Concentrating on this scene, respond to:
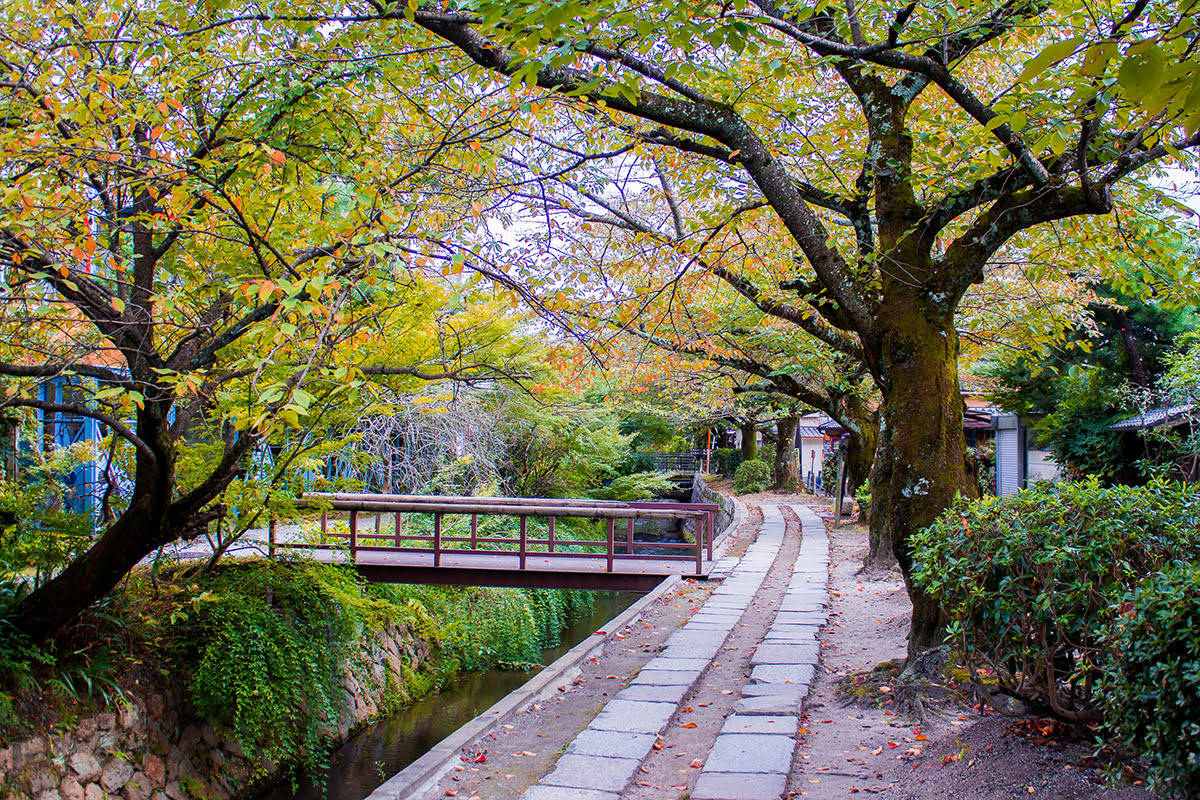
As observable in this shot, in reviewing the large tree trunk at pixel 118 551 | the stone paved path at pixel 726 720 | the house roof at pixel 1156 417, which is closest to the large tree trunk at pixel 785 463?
the house roof at pixel 1156 417

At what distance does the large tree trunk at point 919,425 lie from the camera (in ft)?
18.0

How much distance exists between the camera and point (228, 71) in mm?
5953

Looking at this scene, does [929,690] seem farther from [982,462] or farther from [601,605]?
[982,462]

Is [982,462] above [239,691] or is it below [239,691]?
above

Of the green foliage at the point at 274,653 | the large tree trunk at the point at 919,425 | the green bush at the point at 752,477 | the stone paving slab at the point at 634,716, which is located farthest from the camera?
the green bush at the point at 752,477

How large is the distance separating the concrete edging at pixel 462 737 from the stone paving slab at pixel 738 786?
1.49 meters

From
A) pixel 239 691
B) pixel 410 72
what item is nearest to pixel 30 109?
pixel 410 72

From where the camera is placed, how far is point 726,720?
523 cm

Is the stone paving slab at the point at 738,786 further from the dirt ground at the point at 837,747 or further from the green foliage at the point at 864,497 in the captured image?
the green foliage at the point at 864,497

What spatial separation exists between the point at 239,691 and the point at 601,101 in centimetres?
566

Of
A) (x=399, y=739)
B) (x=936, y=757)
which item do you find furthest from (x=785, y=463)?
(x=936, y=757)

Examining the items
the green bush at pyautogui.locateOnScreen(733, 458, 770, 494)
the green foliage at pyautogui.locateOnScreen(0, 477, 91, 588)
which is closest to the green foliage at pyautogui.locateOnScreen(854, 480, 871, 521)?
the green foliage at pyautogui.locateOnScreen(0, 477, 91, 588)

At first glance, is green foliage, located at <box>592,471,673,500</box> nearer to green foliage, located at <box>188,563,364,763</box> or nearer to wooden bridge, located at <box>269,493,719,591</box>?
wooden bridge, located at <box>269,493,719,591</box>

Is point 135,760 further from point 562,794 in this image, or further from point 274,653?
point 562,794
